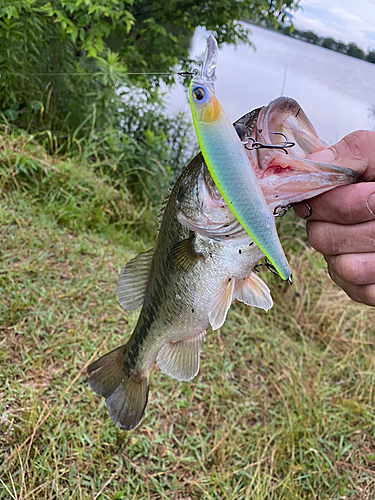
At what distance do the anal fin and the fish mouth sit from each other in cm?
71

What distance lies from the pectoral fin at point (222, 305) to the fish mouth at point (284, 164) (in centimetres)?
36

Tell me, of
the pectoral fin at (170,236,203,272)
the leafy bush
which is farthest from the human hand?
the leafy bush

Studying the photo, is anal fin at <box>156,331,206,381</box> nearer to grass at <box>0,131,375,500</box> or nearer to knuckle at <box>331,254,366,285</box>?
knuckle at <box>331,254,366,285</box>

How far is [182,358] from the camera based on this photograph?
1521 mm

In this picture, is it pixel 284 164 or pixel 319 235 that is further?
pixel 319 235

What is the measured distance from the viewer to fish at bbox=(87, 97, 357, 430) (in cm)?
97

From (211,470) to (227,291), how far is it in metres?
1.63

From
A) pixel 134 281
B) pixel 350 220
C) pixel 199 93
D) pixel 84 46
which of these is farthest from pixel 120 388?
pixel 84 46

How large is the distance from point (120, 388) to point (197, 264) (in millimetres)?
745

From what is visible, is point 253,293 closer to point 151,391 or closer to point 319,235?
point 319,235

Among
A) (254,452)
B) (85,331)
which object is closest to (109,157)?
(85,331)

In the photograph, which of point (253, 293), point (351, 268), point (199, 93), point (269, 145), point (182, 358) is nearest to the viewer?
point (199, 93)

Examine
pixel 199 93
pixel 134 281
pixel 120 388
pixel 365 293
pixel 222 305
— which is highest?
pixel 199 93

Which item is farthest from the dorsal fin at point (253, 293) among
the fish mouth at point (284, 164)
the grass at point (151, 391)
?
the grass at point (151, 391)
